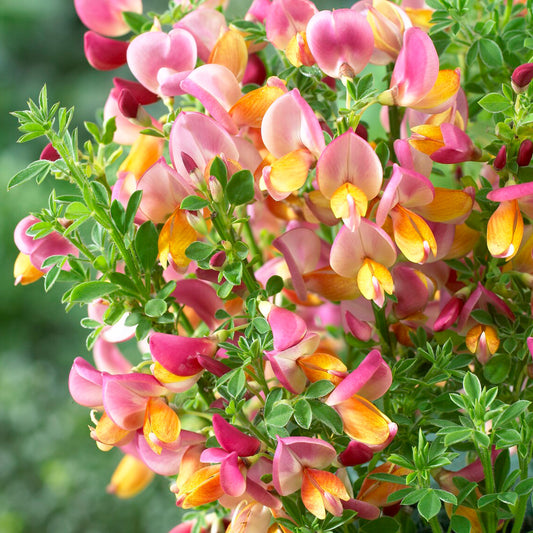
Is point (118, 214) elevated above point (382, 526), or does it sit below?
above

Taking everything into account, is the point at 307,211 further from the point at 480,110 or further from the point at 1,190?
the point at 1,190

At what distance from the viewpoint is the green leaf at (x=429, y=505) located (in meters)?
0.27

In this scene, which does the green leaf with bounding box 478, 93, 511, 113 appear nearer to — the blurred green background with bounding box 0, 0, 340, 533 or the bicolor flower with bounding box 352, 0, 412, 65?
the bicolor flower with bounding box 352, 0, 412, 65

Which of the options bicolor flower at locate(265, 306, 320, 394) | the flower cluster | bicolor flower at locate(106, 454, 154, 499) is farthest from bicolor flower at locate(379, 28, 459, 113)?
bicolor flower at locate(106, 454, 154, 499)

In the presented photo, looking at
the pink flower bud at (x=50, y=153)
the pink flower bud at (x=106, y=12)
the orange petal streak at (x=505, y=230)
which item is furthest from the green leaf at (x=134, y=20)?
the orange petal streak at (x=505, y=230)

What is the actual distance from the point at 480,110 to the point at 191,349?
0.65 feet

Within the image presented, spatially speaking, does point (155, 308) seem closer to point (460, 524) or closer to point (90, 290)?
point (90, 290)

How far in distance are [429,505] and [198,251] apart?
13cm

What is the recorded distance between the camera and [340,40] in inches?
12.4

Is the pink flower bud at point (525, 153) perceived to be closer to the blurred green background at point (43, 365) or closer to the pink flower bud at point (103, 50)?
the pink flower bud at point (103, 50)

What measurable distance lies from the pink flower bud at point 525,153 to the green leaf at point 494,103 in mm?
16

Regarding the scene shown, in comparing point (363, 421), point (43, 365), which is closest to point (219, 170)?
point (363, 421)

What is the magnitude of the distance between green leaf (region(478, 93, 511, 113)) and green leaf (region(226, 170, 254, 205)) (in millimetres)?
98

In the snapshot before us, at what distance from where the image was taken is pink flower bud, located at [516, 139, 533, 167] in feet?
0.99
